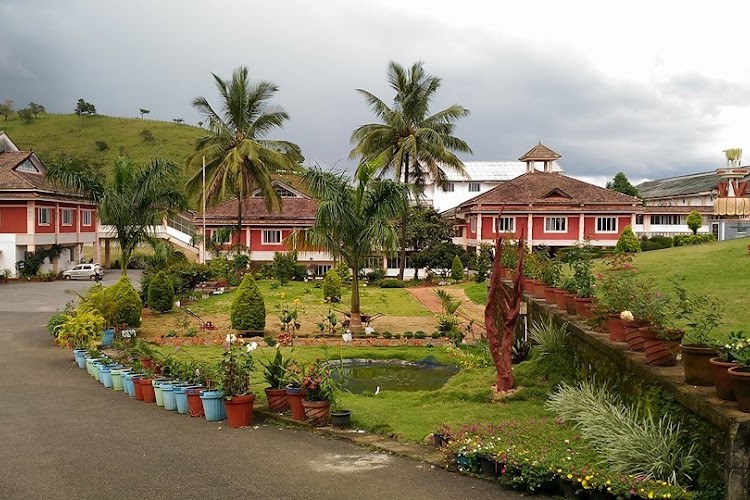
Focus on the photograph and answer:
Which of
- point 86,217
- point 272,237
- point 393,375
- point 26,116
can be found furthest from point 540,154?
point 26,116

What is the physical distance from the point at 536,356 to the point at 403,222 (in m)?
25.5

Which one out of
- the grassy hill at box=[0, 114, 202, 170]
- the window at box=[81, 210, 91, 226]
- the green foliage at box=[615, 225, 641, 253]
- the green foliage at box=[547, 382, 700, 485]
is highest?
the grassy hill at box=[0, 114, 202, 170]

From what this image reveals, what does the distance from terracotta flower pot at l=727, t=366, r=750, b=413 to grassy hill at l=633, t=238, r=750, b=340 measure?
184 inches

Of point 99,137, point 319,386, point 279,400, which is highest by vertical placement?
point 99,137

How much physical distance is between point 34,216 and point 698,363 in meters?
39.3

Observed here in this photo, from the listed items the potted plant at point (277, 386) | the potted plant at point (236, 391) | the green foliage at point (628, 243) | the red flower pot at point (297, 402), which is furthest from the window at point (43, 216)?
the red flower pot at point (297, 402)

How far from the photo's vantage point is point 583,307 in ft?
36.0

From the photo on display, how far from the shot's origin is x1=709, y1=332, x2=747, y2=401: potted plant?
6.02 metres

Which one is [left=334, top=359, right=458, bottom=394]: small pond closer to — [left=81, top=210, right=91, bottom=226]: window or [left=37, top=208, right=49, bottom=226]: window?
[left=37, top=208, right=49, bottom=226]: window

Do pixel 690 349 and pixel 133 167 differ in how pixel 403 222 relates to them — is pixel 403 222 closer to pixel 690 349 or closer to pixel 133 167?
pixel 133 167

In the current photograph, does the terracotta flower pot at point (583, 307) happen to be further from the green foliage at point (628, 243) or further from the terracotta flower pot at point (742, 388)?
the green foliage at point (628, 243)

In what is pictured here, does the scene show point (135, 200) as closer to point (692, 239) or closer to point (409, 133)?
point (409, 133)

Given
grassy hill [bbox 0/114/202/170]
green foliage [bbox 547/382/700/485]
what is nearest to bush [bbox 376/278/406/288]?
green foliage [bbox 547/382/700/485]

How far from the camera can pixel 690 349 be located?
6.58 m
